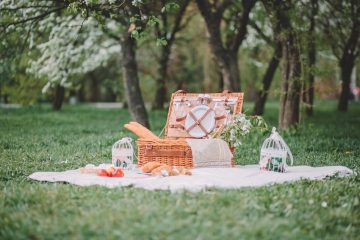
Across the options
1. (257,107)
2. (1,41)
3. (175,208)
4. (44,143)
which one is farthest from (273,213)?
(257,107)

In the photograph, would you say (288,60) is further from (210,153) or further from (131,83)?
(210,153)

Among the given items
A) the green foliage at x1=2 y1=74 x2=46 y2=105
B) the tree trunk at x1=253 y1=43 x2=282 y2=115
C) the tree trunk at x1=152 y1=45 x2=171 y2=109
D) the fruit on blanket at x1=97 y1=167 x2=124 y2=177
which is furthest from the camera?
the tree trunk at x1=152 y1=45 x2=171 y2=109

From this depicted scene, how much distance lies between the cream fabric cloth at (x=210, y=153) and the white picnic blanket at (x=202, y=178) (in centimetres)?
32

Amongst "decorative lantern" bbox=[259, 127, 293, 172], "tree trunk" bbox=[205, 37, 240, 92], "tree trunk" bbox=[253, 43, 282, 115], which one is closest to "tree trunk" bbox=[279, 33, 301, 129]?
"tree trunk" bbox=[205, 37, 240, 92]

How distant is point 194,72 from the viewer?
1341 inches

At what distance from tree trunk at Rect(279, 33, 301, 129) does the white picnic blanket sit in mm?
6205

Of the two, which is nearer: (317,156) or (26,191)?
(26,191)

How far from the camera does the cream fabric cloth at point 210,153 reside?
7973mm

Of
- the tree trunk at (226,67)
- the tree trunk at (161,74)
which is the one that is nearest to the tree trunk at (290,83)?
the tree trunk at (226,67)

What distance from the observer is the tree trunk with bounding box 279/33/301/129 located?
44.7 feet

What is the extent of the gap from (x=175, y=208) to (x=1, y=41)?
9.07 meters

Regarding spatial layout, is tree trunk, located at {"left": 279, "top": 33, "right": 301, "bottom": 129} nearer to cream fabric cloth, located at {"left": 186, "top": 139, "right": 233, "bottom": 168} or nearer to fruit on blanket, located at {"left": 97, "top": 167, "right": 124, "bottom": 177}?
cream fabric cloth, located at {"left": 186, "top": 139, "right": 233, "bottom": 168}

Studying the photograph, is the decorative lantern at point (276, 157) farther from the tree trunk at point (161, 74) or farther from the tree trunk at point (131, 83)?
the tree trunk at point (161, 74)

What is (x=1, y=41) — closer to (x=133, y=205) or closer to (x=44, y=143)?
(x=44, y=143)
